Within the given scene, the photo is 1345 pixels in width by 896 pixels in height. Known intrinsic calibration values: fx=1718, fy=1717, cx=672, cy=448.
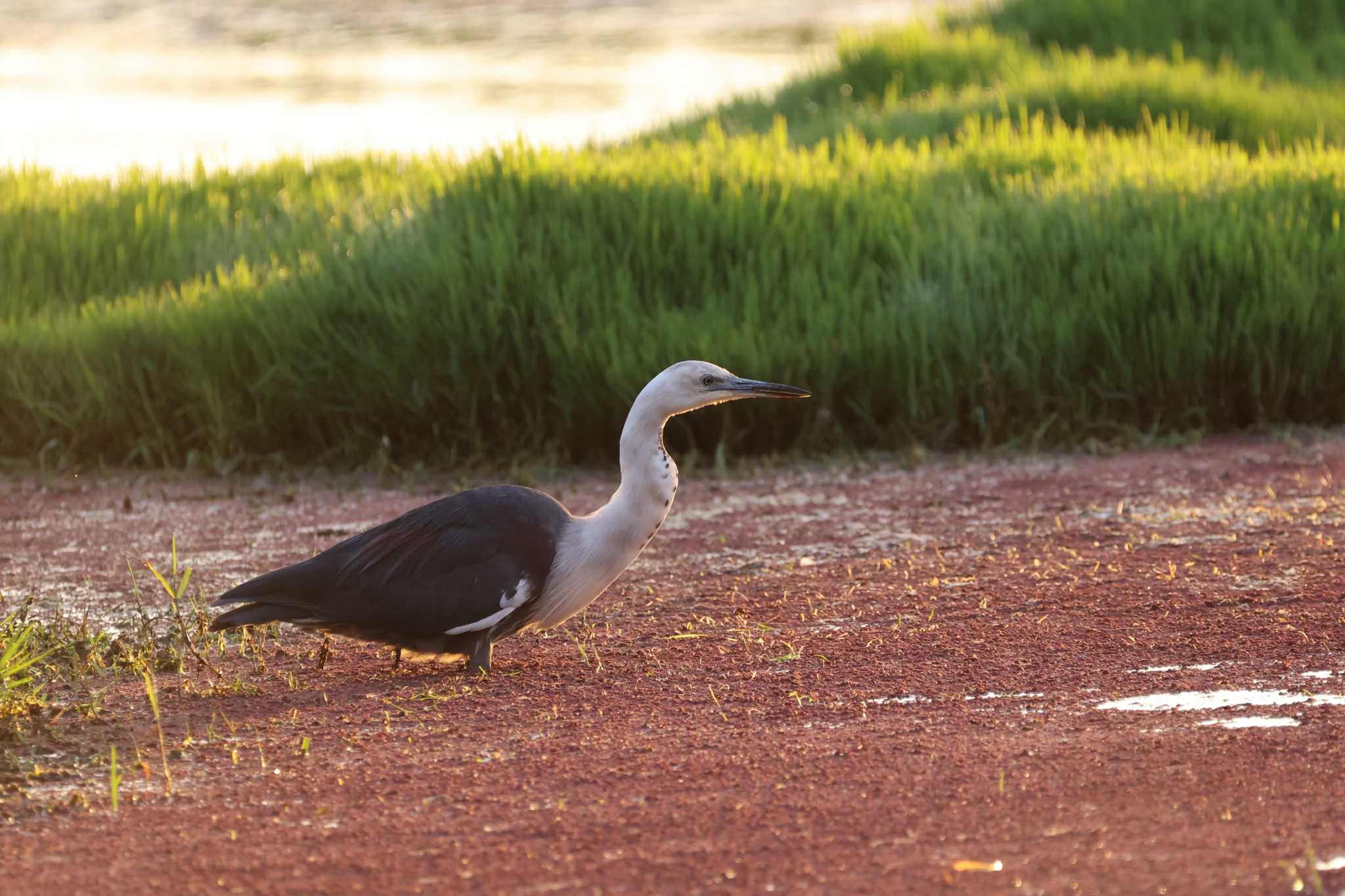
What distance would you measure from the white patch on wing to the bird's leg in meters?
0.09

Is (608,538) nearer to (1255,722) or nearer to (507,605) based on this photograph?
(507,605)

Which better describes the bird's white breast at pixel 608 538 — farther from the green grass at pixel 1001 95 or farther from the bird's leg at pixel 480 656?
the green grass at pixel 1001 95

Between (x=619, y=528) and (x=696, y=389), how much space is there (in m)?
0.48

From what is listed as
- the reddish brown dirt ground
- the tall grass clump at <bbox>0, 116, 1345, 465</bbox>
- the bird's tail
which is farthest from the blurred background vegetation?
the bird's tail

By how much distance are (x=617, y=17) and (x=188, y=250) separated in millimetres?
17790

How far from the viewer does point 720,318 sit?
8.39m

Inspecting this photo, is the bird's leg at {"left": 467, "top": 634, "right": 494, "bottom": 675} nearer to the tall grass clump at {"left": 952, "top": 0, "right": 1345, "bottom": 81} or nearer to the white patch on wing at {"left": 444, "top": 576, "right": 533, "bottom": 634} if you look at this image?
the white patch on wing at {"left": 444, "top": 576, "right": 533, "bottom": 634}

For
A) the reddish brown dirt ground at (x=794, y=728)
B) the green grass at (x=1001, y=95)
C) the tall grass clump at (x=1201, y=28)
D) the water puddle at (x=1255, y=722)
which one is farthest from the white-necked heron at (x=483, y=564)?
the tall grass clump at (x=1201, y=28)

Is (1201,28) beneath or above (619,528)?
above

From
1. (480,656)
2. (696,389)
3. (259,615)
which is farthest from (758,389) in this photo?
(259,615)

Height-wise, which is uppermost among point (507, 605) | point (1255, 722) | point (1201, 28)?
→ point (1201, 28)

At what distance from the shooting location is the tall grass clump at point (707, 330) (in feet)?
27.4

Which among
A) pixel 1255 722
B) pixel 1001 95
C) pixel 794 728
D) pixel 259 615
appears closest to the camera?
pixel 1255 722

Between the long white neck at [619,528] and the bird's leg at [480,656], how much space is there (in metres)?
0.16
